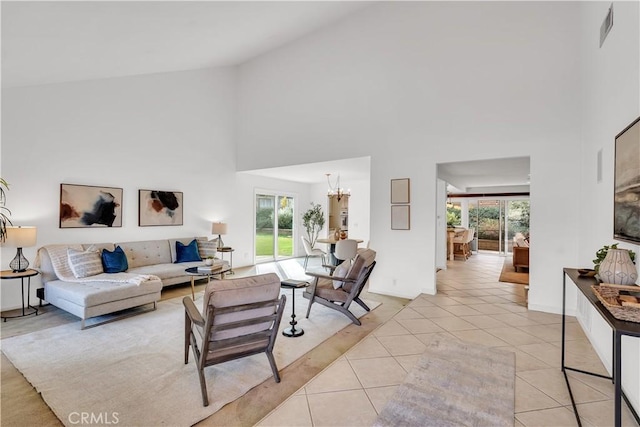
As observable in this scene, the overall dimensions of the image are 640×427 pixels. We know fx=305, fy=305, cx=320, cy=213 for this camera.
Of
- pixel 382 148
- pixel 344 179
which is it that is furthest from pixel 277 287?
pixel 344 179

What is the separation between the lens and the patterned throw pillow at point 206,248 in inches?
252

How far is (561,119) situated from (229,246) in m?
6.80

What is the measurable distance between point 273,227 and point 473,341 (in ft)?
21.3

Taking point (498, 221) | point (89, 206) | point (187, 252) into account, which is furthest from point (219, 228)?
point (498, 221)

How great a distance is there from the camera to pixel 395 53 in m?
5.27

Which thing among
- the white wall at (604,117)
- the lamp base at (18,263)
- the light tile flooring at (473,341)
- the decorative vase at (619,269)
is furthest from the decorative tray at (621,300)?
the lamp base at (18,263)

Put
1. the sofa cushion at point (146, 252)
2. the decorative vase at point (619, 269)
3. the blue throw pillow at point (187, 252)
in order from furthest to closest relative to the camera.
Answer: the blue throw pillow at point (187, 252)
the sofa cushion at point (146, 252)
the decorative vase at point (619, 269)

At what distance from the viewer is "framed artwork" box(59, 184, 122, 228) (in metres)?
4.86

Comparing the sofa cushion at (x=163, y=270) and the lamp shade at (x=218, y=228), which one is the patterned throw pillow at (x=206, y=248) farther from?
the sofa cushion at (x=163, y=270)

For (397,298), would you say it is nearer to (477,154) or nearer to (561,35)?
(477,154)

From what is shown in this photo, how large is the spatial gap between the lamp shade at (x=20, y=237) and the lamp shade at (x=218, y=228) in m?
3.03

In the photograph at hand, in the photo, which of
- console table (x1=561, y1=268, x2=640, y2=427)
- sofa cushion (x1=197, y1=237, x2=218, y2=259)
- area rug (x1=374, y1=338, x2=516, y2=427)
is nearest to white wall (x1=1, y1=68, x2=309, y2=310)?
sofa cushion (x1=197, y1=237, x2=218, y2=259)

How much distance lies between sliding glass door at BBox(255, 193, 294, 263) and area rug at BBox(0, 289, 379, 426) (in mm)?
4620

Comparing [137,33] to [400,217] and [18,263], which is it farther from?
[400,217]
